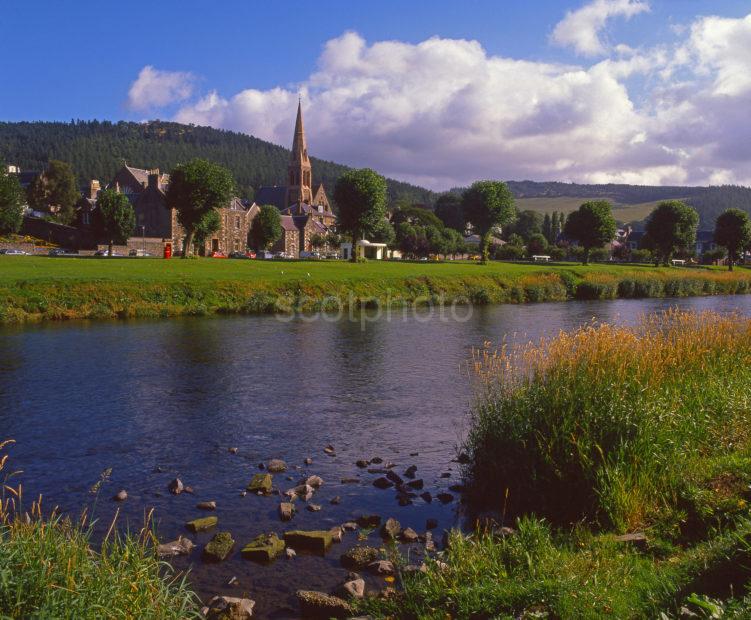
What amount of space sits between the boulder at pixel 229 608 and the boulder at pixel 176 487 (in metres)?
4.83

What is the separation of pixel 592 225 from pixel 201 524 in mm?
118472

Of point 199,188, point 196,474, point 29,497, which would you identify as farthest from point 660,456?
point 199,188

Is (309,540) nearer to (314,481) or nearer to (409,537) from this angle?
(409,537)

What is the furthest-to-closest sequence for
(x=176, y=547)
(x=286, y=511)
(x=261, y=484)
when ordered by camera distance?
1. (x=261, y=484)
2. (x=286, y=511)
3. (x=176, y=547)

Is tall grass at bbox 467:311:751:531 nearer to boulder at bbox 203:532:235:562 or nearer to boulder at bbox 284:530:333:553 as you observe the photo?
boulder at bbox 284:530:333:553

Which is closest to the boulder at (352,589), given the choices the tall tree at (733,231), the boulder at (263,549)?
the boulder at (263,549)

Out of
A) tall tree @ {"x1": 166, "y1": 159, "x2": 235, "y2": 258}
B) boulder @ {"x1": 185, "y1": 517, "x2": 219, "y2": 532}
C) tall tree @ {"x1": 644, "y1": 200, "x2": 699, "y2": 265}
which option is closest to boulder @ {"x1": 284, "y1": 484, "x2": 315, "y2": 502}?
boulder @ {"x1": 185, "y1": 517, "x2": 219, "y2": 532}

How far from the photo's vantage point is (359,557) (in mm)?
10930

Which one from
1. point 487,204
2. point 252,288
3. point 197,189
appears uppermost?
point 487,204

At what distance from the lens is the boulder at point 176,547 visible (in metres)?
11.0

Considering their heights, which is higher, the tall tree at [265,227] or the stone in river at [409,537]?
the tall tree at [265,227]

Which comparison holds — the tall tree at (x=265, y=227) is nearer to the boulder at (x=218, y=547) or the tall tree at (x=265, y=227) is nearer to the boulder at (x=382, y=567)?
the boulder at (x=218, y=547)

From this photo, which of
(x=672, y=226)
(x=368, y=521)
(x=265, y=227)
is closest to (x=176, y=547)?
(x=368, y=521)

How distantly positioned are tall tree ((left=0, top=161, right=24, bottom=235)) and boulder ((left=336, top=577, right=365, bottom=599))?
94620 millimetres
